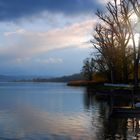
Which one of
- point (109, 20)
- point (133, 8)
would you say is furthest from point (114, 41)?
point (133, 8)

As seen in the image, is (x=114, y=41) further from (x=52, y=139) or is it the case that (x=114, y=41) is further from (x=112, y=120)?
(x=52, y=139)

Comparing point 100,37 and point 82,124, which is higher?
point 100,37

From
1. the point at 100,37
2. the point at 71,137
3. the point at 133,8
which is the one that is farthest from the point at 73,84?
the point at 71,137

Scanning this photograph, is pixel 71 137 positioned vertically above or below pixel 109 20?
below

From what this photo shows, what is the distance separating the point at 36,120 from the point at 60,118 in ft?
7.56

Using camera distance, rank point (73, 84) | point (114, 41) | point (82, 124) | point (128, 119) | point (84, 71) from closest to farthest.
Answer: point (82, 124), point (128, 119), point (114, 41), point (84, 71), point (73, 84)

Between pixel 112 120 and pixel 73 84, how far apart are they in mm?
134778

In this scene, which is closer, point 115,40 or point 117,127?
point 117,127

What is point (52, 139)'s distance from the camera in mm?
24438

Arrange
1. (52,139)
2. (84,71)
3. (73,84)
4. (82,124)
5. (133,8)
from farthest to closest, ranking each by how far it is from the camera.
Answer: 1. (73,84)
2. (84,71)
3. (133,8)
4. (82,124)
5. (52,139)

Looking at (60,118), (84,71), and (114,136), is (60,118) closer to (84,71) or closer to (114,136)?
(114,136)

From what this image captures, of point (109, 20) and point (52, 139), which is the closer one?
point (52, 139)

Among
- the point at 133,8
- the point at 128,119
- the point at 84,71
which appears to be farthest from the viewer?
the point at 84,71

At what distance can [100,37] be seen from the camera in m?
74.0
